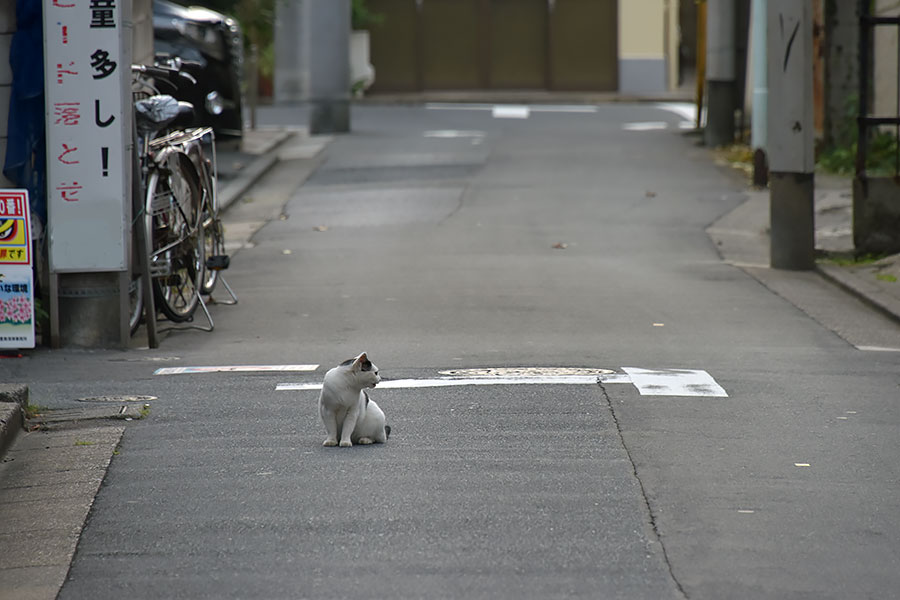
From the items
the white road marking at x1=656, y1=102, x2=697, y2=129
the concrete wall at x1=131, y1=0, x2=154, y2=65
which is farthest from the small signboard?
the white road marking at x1=656, y1=102, x2=697, y2=129

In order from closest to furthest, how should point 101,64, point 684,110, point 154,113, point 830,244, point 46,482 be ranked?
point 46,482 → point 101,64 → point 154,113 → point 830,244 → point 684,110

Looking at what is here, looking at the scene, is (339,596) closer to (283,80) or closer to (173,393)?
(173,393)

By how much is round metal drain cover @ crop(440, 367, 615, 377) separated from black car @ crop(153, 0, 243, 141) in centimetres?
1139

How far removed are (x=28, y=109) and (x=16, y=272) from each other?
104 cm

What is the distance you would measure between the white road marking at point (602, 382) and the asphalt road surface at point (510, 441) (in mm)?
32

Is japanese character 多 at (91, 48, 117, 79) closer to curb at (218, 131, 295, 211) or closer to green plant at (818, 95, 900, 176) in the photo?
curb at (218, 131, 295, 211)

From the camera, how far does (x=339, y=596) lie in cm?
463

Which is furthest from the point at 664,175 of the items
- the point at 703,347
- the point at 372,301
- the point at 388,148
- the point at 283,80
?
the point at 283,80

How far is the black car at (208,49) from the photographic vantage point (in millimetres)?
19297

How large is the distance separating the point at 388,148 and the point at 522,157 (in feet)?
8.11

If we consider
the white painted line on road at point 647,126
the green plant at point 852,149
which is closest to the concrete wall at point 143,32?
the green plant at point 852,149

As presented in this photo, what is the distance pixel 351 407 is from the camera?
6.39m

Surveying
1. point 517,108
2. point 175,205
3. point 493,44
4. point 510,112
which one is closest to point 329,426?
point 175,205

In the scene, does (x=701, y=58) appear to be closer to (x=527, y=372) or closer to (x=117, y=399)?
(x=527, y=372)
